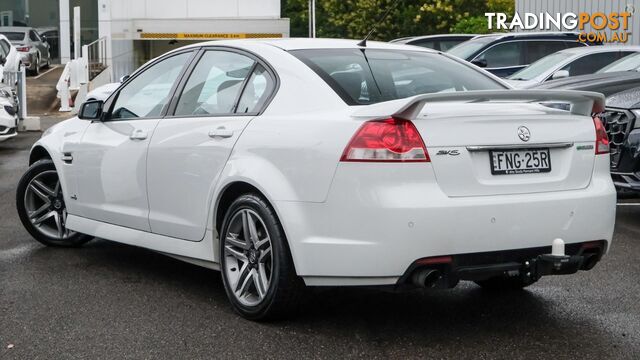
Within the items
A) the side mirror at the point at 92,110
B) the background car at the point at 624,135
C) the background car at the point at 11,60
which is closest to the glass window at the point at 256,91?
the side mirror at the point at 92,110

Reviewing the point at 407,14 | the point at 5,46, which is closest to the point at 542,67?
the point at 5,46

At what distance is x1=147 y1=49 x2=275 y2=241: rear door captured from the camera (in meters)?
5.62

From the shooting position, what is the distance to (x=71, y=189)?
715cm

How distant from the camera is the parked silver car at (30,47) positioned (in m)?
34.8

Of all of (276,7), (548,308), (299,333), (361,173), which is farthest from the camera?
(276,7)

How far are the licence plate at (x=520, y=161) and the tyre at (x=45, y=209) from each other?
12.1ft

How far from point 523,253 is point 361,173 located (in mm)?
868

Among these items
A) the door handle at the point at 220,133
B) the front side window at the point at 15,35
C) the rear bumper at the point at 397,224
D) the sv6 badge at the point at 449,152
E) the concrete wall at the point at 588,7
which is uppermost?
the concrete wall at the point at 588,7

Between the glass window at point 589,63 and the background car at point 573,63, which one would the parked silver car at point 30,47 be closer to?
the background car at point 573,63

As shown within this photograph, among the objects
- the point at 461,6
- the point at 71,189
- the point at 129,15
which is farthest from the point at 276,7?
the point at 71,189

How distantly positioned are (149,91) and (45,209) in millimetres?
1572

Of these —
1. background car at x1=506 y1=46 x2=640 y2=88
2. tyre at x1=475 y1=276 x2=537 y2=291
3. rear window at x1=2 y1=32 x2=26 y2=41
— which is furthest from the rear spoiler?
rear window at x1=2 y1=32 x2=26 y2=41

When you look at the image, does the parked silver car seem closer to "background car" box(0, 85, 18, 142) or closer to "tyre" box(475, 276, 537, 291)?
"background car" box(0, 85, 18, 142)

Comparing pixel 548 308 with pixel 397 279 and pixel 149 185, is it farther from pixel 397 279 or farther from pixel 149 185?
pixel 149 185
